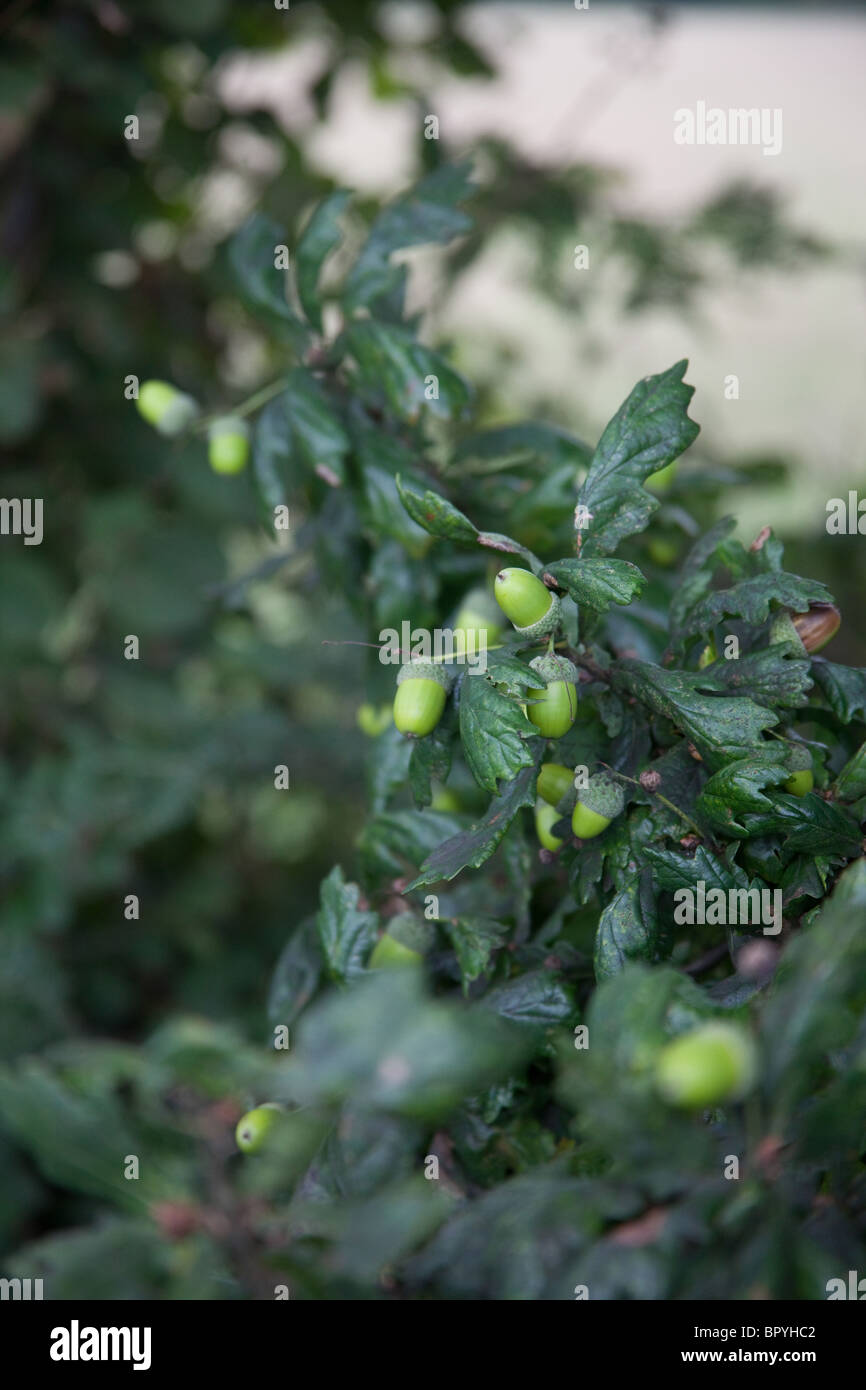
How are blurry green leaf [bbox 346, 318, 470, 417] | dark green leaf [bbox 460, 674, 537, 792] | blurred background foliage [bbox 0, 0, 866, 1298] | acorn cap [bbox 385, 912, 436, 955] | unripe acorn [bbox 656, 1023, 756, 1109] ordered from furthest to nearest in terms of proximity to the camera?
blurred background foliage [bbox 0, 0, 866, 1298] < blurry green leaf [bbox 346, 318, 470, 417] < acorn cap [bbox 385, 912, 436, 955] < dark green leaf [bbox 460, 674, 537, 792] < unripe acorn [bbox 656, 1023, 756, 1109]

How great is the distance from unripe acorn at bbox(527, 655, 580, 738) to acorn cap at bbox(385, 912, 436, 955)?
0.48ft

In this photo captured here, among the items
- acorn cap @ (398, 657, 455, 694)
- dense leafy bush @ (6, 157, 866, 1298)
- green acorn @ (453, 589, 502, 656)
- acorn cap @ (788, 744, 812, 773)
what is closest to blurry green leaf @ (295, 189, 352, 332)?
dense leafy bush @ (6, 157, 866, 1298)

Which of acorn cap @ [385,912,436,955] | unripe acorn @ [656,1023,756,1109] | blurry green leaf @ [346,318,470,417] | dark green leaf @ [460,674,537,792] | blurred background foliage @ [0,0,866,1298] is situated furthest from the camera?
blurred background foliage @ [0,0,866,1298]

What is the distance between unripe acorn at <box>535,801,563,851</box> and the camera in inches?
22.9

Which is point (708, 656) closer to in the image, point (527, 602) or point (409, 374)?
point (527, 602)

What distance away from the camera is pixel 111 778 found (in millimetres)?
1419

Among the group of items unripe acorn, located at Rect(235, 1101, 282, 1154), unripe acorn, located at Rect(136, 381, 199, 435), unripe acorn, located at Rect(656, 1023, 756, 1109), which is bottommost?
unripe acorn, located at Rect(235, 1101, 282, 1154)

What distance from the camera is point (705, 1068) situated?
0.34 m

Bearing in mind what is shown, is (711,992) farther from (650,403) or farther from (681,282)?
(681,282)

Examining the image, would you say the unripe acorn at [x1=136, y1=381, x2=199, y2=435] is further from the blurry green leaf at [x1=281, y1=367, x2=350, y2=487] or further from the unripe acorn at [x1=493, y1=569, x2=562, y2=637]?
the unripe acorn at [x1=493, y1=569, x2=562, y2=637]

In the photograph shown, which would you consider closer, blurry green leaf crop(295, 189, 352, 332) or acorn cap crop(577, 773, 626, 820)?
acorn cap crop(577, 773, 626, 820)

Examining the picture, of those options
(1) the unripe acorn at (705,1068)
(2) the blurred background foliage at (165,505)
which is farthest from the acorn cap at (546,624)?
(2) the blurred background foliage at (165,505)

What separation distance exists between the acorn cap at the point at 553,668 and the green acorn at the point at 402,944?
171 millimetres

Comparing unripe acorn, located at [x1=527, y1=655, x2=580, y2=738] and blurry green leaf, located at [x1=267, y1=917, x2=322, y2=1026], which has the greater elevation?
unripe acorn, located at [x1=527, y1=655, x2=580, y2=738]
